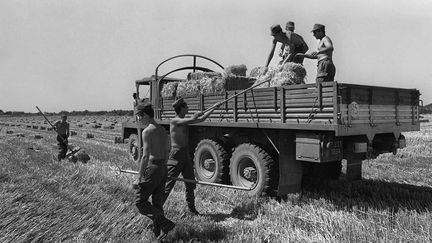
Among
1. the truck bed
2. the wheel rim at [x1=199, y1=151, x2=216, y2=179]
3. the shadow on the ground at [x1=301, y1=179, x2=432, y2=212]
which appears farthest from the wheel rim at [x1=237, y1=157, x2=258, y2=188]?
the shadow on the ground at [x1=301, y1=179, x2=432, y2=212]

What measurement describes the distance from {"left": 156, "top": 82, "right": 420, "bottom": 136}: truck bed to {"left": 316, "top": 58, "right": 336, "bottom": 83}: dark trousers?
710 millimetres

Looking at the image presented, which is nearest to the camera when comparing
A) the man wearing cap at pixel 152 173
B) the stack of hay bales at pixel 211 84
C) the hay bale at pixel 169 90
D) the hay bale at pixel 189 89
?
the man wearing cap at pixel 152 173

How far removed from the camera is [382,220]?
5.32m

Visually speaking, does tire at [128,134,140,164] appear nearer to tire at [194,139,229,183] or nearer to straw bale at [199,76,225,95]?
tire at [194,139,229,183]

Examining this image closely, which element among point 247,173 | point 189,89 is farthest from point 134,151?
point 247,173

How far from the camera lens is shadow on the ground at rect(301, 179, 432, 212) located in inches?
243

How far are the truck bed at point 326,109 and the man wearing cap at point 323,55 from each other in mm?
731

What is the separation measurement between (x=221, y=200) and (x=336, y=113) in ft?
7.85

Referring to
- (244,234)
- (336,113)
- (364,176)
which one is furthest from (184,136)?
(364,176)

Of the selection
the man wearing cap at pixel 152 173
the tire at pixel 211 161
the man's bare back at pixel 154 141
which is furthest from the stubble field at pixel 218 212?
the man's bare back at pixel 154 141

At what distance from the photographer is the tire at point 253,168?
6.90 metres

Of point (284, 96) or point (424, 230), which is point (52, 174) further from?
point (424, 230)

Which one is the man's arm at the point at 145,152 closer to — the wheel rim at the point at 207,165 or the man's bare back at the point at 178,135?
the man's bare back at the point at 178,135

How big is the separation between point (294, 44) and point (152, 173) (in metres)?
4.70
